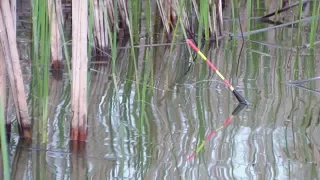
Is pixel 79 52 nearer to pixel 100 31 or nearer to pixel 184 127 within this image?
pixel 184 127

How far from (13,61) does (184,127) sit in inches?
24.6

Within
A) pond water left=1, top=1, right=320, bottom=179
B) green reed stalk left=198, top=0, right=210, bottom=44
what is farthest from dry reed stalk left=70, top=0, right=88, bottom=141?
green reed stalk left=198, top=0, right=210, bottom=44

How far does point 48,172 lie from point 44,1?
49cm

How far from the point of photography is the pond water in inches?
79.4

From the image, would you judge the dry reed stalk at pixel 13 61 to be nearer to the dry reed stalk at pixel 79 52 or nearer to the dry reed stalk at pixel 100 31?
the dry reed stalk at pixel 79 52

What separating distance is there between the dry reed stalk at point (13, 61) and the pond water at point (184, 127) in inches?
3.4

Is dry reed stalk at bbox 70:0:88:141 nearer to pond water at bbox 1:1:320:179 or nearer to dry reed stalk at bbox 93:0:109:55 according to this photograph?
pond water at bbox 1:1:320:179

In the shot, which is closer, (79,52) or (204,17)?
(79,52)

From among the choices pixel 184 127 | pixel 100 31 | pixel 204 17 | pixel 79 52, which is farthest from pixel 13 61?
pixel 204 17

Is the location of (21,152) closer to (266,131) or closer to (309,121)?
(266,131)

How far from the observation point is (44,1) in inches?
82.6

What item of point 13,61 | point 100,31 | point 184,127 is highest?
point 100,31

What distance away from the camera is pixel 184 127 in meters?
2.39

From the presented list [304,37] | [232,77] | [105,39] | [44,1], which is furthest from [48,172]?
[304,37]
